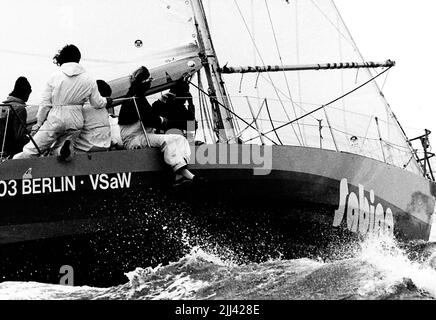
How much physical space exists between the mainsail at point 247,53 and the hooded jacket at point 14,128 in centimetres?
132

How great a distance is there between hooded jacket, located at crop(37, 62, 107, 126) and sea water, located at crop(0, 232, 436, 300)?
1446 mm

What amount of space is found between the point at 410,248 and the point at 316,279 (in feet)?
10.0

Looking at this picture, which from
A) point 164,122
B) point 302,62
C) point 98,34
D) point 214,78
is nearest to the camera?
point 164,122

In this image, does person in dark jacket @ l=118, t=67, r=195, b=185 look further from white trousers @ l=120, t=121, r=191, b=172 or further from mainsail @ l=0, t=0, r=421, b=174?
mainsail @ l=0, t=0, r=421, b=174

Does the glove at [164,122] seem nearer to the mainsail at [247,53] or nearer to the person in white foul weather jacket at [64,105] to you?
the person in white foul weather jacket at [64,105]

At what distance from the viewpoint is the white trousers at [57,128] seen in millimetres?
8141

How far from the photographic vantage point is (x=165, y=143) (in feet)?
26.9

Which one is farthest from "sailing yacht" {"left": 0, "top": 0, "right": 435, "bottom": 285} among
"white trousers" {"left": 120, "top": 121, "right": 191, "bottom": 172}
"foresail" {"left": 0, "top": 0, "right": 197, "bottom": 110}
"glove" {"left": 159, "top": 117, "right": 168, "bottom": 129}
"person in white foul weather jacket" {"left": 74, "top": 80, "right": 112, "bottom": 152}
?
"glove" {"left": 159, "top": 117, "right": 168, "bottom": 129}

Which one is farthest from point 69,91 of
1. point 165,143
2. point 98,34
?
point 98,34

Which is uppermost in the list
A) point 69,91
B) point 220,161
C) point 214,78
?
point 214,78

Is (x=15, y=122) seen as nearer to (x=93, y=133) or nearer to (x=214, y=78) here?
(x=93, y=133)

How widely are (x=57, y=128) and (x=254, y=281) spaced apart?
6.74 ft

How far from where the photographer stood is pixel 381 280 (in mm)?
7578
